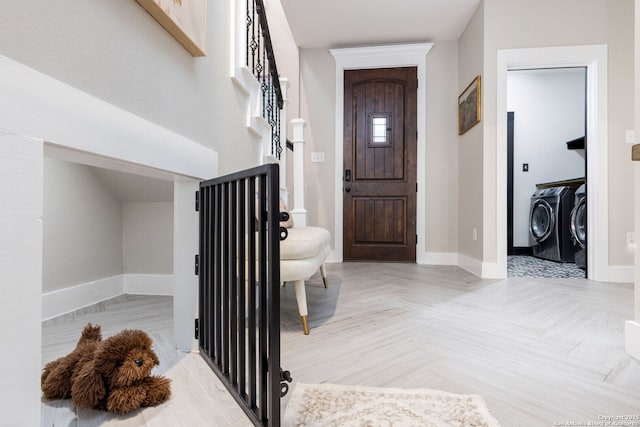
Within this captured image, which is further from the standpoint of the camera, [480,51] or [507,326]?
[480,51]

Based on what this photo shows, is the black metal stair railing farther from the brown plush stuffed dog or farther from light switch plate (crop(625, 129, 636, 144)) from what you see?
light switch plate (crop(625, 129, 636, 144))

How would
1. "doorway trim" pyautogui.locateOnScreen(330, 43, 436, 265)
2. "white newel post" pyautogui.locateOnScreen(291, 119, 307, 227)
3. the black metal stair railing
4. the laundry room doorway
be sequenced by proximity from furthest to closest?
the laundry room doorway, "doorway trim" pyautogui.locateOnScreen(330, 43, 436, 265), "white newel post" pyautogui.locateOnScreen(291, 119, 307, 227), the black metal stair railing

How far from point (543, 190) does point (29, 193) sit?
5.17 m

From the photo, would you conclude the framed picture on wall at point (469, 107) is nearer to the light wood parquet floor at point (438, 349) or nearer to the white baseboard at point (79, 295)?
the light wood parquet floor at point (438, 349)

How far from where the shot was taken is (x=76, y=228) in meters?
1.86

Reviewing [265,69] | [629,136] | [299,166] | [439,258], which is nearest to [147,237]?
[299,166]

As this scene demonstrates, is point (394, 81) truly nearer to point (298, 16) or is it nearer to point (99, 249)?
point (298, 16)

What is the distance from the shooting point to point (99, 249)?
2006 millimetres

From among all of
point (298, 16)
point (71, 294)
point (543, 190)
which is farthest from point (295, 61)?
point (543, 190)

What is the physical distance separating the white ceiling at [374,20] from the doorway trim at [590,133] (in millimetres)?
746

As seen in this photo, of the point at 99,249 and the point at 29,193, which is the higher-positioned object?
the point at 29,193

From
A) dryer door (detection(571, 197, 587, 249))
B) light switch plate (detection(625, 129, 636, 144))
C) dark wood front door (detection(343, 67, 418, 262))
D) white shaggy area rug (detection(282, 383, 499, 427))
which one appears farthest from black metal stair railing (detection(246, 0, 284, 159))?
dryer door (detection(571, 197, 587, 249))

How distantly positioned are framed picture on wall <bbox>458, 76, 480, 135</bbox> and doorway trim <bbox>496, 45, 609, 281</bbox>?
0.59 ft

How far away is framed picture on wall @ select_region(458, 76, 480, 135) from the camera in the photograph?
3029 millimetres
